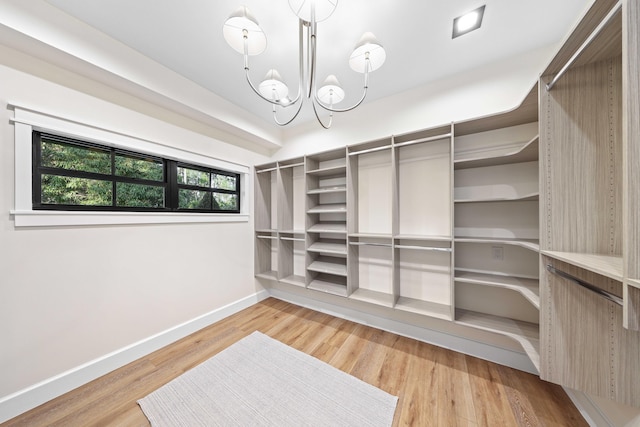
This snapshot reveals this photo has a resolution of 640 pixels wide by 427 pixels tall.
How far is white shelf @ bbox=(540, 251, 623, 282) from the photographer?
0.75 metres

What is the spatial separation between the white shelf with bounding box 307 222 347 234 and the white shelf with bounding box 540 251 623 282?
5.87ft

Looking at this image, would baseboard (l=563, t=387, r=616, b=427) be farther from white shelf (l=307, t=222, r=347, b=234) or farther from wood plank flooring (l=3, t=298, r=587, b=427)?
white shelf (l=307, t=222, r=347, b=234)

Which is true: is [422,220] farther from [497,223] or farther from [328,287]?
[328,287]

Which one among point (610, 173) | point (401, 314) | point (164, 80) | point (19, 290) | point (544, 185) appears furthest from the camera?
point (401, 314)

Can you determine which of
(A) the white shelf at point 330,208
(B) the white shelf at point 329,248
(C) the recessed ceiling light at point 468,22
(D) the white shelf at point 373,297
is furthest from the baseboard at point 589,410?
(C) the recessed ceiling light at point 468,22

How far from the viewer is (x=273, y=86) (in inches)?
66.1

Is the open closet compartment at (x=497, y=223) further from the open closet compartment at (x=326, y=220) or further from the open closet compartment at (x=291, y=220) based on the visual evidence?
the open closet compartment at (x=291, y=220)

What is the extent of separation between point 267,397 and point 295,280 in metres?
1.49

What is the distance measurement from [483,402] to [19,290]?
11.4 feet

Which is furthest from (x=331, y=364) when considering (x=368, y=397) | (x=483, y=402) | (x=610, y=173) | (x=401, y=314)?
(x=610, y=173)

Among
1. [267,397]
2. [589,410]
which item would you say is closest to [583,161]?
[589,410]

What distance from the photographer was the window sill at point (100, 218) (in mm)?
1501

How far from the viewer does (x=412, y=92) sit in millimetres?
2389

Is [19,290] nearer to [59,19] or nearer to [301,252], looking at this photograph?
[59,19]
